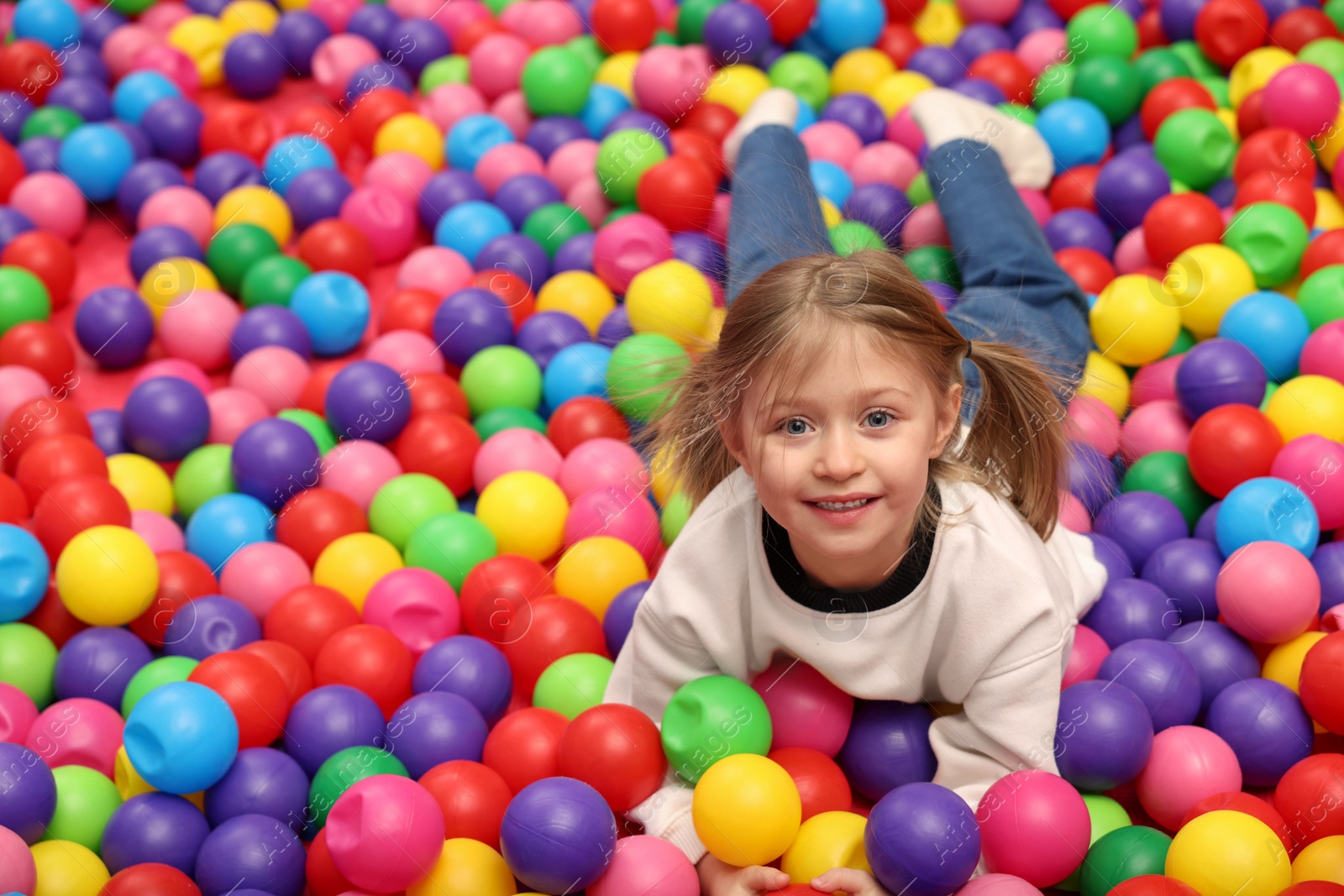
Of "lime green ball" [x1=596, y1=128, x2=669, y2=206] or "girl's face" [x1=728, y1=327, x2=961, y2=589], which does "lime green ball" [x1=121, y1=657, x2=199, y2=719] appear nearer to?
"girl's face" [x1=728, y1=327, x2=961, y2=589]

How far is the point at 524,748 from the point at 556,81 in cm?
151

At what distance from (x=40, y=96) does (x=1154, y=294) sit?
2283 millimetres

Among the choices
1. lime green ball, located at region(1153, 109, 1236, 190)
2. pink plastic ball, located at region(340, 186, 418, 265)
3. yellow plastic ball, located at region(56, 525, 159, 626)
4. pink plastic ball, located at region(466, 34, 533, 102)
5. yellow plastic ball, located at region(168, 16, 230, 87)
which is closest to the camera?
yellow plastic ball, located at region(56, 525, 159, 626)

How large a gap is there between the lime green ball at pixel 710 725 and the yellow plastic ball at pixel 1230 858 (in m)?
0.45

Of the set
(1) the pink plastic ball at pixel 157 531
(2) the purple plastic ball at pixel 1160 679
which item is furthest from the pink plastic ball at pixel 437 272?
(2) the purple plastic ball at pixel 1160 679

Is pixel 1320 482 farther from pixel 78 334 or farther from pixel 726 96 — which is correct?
pixel 78 334

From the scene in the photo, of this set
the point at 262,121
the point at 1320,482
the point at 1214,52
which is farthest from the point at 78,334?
the point at 1214,52

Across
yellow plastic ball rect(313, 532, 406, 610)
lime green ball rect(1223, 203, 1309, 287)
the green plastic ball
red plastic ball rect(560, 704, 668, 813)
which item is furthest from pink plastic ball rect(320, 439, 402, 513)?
lime green ball rect(1223, 203, 1309, 287)

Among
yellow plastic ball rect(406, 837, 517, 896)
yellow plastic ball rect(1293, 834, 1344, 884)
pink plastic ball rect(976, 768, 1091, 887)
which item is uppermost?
yellow plastic ball rect(406, 837, 517, 896)

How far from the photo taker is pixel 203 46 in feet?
9.30

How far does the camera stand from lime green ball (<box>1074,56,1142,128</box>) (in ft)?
7.99

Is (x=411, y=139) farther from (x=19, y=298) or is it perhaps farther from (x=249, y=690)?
(x=249, y=690)

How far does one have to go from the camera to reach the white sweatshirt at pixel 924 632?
1.37 meters

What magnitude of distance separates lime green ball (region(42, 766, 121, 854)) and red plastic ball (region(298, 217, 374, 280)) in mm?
1084
